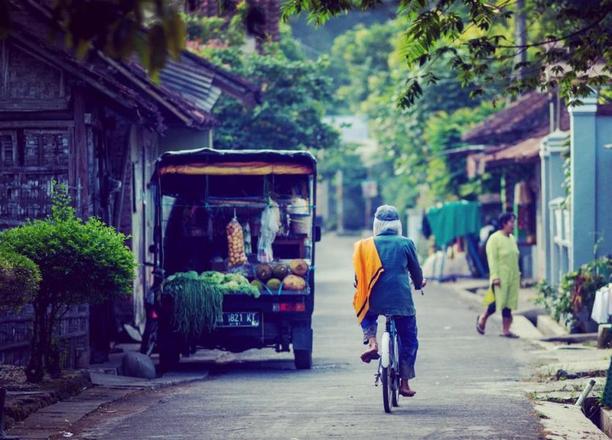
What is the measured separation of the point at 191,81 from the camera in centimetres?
2516

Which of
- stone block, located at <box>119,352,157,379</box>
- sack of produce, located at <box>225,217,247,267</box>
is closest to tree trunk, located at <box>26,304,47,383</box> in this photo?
stone block, located at <box>119,352,157,379</box>

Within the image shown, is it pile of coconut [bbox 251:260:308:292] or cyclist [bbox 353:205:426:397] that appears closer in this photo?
cyclist [bbox 353:205:426:397]

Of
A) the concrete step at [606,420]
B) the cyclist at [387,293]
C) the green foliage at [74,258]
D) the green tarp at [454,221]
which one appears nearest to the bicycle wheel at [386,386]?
the cyclist at [387,293]

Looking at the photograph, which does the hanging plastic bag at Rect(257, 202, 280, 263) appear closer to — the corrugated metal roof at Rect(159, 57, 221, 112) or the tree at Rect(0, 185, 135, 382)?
the tree at Rect(0, 185, 135, 382)

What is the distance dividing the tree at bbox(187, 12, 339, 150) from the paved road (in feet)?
35.9

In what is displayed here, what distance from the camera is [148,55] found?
18.3 ft

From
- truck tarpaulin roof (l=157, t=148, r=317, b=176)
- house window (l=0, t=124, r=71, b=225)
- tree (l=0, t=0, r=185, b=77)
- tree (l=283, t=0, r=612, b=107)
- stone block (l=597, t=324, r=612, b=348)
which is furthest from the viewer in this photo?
stone block (l=597, t=324, r=612, b=348)

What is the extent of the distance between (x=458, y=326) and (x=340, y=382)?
326 inches

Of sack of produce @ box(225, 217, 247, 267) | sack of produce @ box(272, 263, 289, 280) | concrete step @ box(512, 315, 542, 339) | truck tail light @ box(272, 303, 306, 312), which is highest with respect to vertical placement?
sack of produce @ box(225, 217, 247, 267)

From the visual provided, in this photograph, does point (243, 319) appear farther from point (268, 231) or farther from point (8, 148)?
point (8, 148)

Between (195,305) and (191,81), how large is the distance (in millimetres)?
10287

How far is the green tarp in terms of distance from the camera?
34844 mm

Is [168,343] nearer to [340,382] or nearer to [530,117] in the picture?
[340,382]

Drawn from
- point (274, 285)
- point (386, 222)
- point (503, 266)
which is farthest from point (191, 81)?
point (386, 222)
